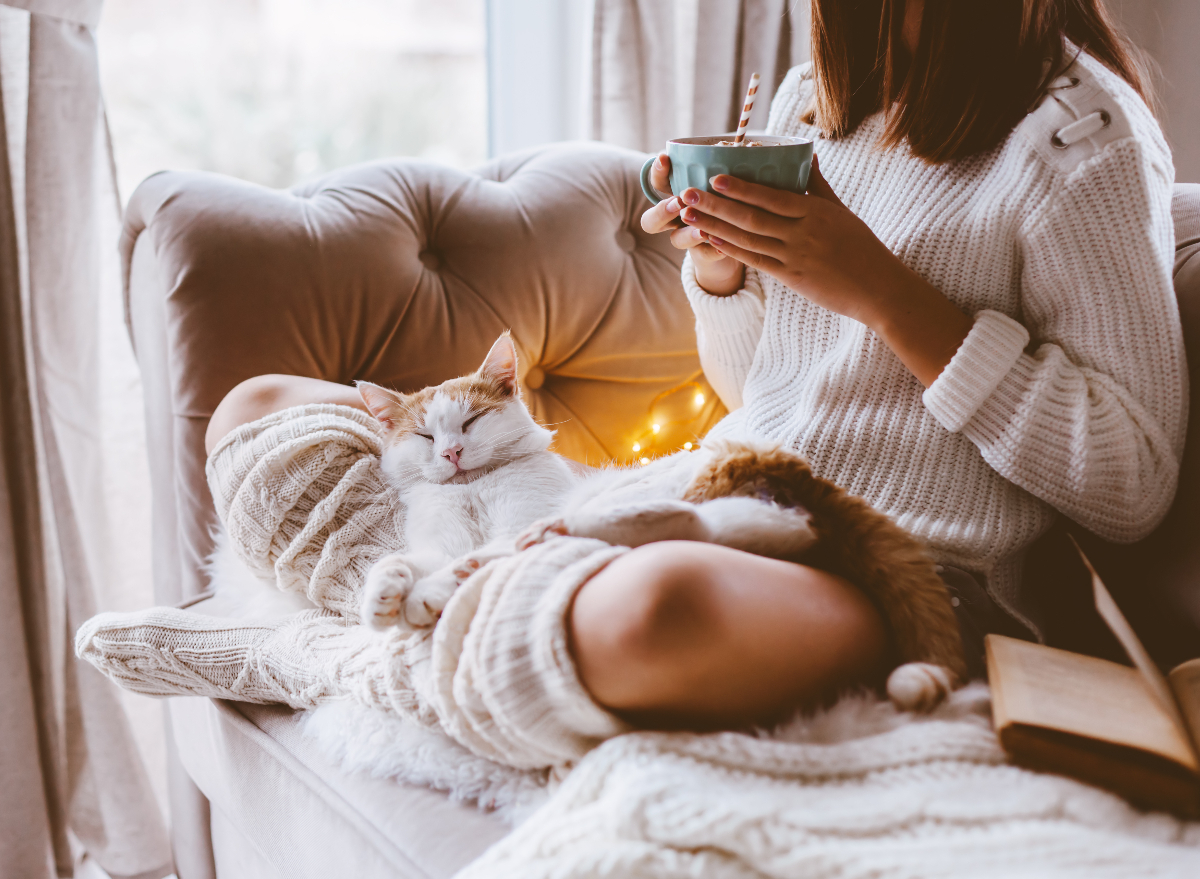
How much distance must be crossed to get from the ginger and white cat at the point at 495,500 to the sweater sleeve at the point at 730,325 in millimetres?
235

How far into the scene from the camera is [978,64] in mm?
824

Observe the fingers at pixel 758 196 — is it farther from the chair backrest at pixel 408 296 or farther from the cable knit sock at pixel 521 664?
the chair backrest at pixel 408 296

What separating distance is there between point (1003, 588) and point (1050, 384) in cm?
21

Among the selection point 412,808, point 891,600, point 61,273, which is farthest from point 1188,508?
point 61,273

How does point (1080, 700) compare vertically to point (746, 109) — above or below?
below

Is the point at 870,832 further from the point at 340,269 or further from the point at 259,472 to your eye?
the point at 340,269

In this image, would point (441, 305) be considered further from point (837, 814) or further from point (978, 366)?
point (837, 814)

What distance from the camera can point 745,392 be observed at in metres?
1.02

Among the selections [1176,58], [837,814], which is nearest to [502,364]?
[837,814]

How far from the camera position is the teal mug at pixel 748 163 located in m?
0.69

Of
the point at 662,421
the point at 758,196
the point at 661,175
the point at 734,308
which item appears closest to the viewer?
the point at 758,196

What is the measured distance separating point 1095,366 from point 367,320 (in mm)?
856

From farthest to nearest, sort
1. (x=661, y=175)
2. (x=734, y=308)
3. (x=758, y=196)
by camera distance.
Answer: (x=734, y=308) < (x=661, y=175) < (x=758, y=196)

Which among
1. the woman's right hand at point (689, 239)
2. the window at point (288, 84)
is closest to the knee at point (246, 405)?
the woman's right hand at point (689, 239)
